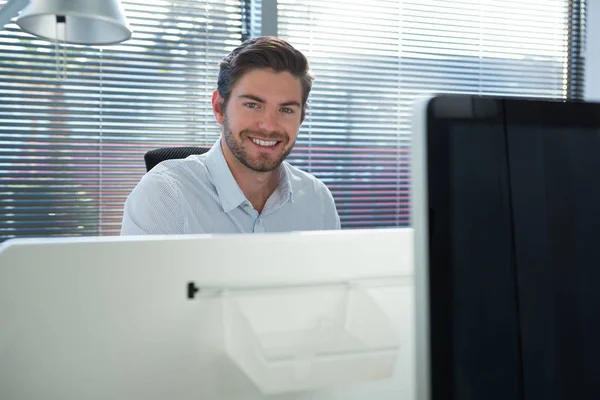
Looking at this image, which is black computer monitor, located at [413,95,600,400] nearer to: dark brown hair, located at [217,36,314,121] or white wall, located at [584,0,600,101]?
dark brown hair, located at [217,36,314,121]

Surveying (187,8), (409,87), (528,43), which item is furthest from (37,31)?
(528,43)

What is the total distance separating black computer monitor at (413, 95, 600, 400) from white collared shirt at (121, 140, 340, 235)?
3.65ft

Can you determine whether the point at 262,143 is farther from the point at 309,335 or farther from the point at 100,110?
the point at 309,335

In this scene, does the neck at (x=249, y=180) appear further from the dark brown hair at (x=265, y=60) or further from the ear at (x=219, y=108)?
the dark brown hair at (x=265, y=60)

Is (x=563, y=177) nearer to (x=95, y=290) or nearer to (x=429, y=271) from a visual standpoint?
(x=429, y=271)

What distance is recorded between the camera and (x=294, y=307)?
19.5 inches

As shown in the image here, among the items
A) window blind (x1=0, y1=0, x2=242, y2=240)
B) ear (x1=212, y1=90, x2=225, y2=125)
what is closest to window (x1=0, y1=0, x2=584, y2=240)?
window blind (x1=0, y1=0, x2=242, y2=240)

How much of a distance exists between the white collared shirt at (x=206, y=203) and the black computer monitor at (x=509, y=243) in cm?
111

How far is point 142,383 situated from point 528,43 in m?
3.19

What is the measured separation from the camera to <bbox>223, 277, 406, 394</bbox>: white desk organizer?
482mm

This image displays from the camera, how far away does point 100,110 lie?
2.40 meters

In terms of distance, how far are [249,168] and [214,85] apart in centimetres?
100

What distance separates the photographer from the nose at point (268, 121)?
168 cm

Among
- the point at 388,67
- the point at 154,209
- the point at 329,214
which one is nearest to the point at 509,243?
the point at 154,209
